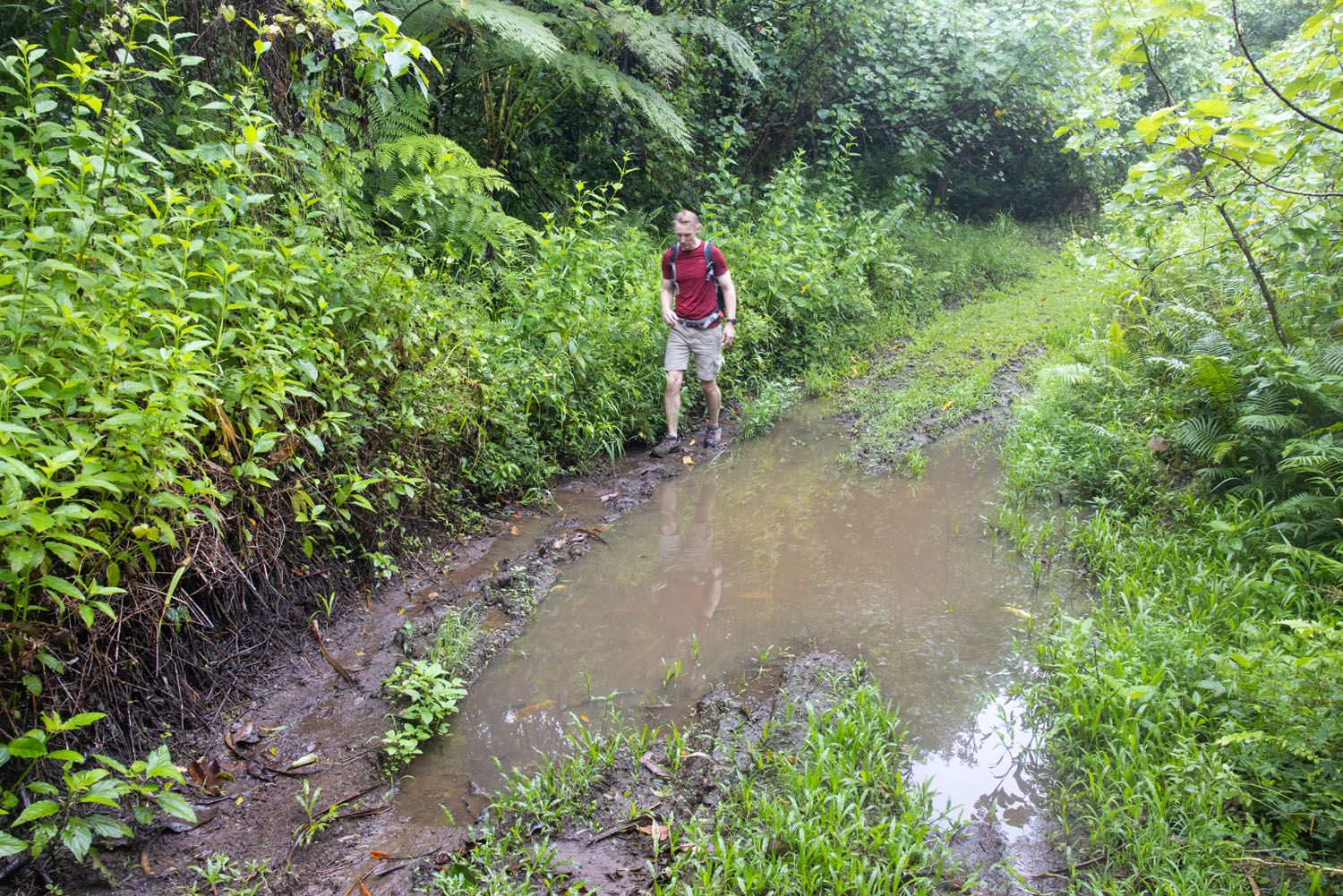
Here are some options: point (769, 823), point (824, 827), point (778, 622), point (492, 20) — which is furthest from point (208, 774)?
point (492, 20)

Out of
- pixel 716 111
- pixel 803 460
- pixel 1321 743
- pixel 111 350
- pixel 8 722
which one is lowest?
pixel 803 460

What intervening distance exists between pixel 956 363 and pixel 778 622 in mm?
6026

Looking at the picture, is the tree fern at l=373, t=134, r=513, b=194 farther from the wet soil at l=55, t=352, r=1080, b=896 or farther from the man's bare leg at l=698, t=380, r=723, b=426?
the wet soil at l=55, t=352, r=1080, b=896

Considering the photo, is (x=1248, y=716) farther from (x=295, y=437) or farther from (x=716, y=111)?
(x=716, y=111)

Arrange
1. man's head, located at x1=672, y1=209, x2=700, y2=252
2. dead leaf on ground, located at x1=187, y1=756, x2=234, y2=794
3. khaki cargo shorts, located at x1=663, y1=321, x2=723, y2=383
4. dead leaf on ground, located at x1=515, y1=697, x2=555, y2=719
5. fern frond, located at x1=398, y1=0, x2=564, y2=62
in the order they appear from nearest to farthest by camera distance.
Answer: dead leaf on ground, located at x1=187, y1=756, x2=234, y2=794 < dead leaf on ground, located at x1=515, y1=697, x2=555, y2=719 < fern frond, located at x1=398, y1=0, x2=564, y2=62 < man's head, located at x1=672, y1=209, x2=700, y2=252 < khaki cargo shorts, located at x1=663, y1=321, x2=723, y2=383

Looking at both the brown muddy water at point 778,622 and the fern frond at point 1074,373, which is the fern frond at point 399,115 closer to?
the brown muddy water at point 778,622

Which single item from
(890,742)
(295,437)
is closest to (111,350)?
(295,437)

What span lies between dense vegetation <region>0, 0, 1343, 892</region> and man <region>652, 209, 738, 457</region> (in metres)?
0.29

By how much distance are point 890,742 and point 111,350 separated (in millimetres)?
3733

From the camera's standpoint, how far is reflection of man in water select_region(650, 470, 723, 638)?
4.75 m

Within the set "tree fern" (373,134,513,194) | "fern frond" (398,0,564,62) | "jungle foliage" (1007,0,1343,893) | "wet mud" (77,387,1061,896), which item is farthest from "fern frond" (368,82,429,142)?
"jungle foliage" (1007,0,1343,893)

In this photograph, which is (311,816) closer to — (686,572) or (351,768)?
(351,768)

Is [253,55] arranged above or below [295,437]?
above

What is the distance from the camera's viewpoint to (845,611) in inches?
186
